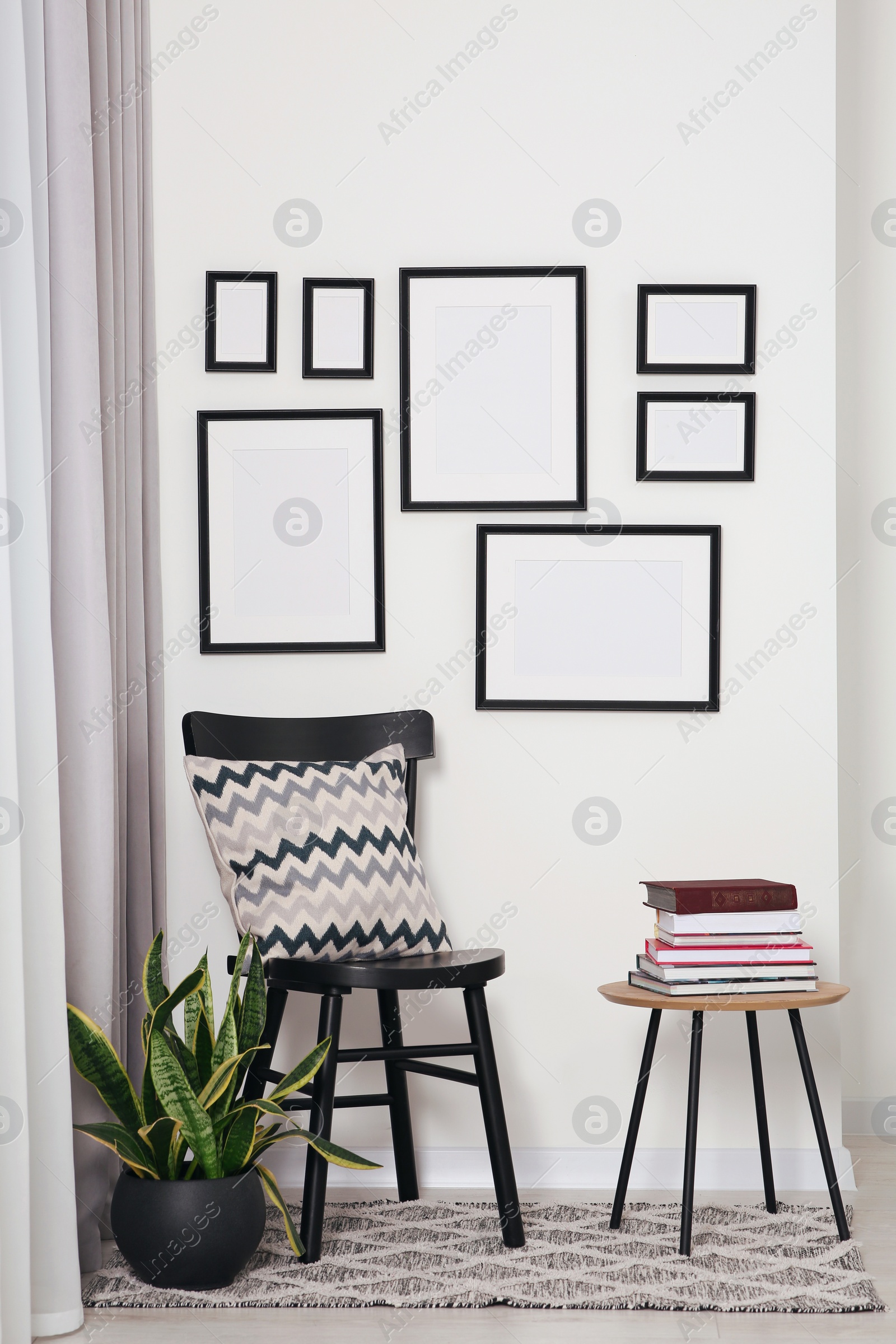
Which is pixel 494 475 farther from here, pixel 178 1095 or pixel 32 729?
pixel 178 1095

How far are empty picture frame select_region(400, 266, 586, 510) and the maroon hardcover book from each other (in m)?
0.91

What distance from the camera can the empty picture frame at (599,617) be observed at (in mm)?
2385

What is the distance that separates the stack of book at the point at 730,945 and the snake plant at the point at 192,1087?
63 centimetres

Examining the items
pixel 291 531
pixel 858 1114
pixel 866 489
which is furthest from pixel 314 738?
pixel 858 1114

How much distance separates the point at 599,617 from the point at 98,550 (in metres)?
1.06

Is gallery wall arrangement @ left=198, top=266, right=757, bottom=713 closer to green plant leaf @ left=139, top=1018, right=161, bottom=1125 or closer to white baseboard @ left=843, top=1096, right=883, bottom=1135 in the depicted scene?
green plant leaf @ left=139, top=1018, right=161, bottom=1125

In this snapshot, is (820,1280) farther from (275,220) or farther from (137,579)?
(275,220)

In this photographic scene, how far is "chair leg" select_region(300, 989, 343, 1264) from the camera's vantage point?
6.09 ft

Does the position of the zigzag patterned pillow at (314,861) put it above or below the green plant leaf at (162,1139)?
above

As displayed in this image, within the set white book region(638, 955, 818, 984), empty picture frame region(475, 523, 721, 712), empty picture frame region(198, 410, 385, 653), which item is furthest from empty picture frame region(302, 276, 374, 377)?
white book region(638, 955, 818, 984)

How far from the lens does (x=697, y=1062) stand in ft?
6.17

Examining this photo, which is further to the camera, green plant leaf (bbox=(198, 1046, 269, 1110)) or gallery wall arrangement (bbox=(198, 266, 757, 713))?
gallery wall arrangement (bbox=(198, 266, 757, 713))

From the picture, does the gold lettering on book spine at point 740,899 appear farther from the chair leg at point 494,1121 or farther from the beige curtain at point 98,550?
the beige curtain at point 98,550

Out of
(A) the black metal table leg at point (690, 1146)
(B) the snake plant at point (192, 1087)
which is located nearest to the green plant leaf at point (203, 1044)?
(B) the snake plant at point (192, 1087)
